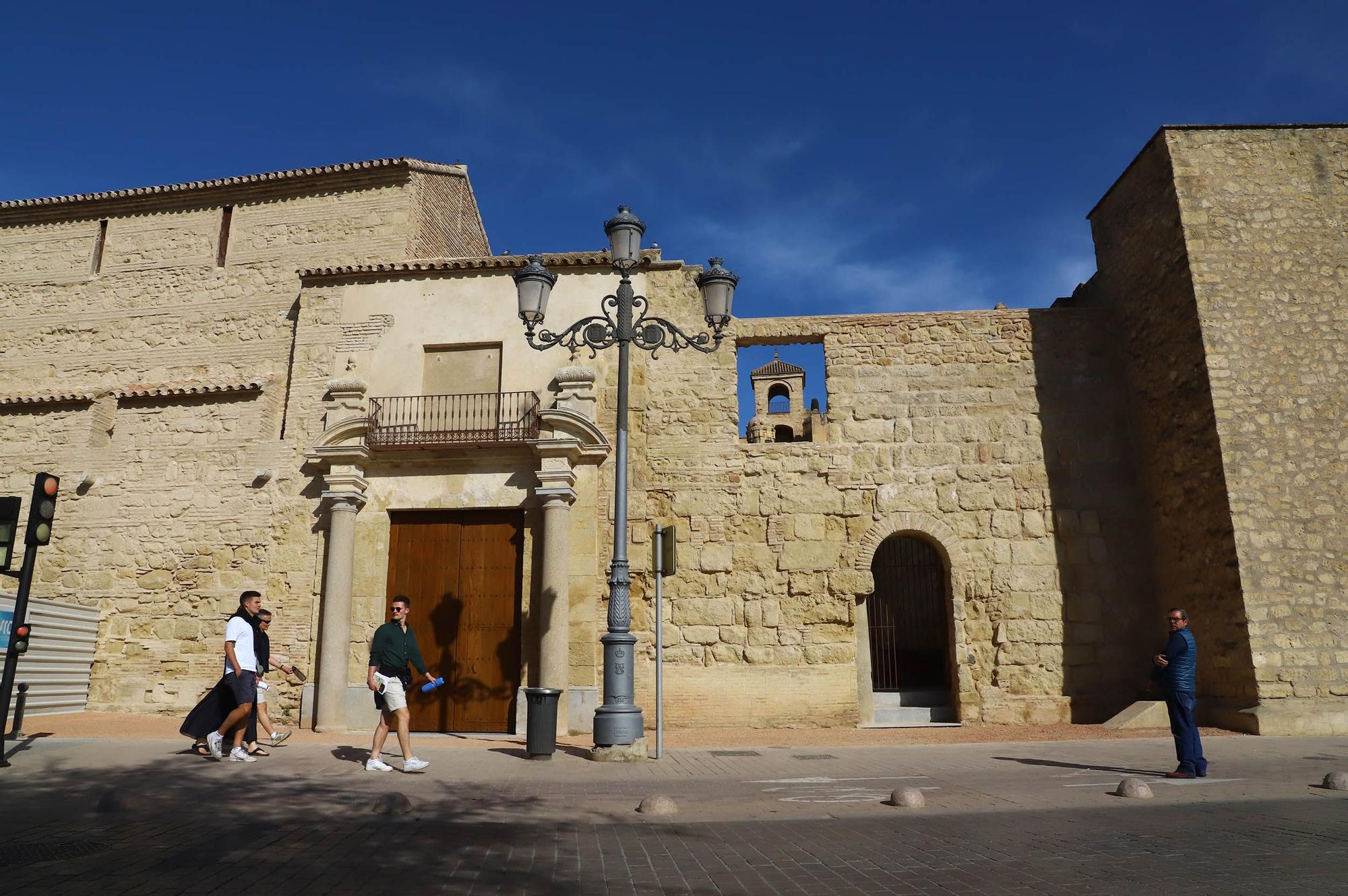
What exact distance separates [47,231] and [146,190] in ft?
7.88

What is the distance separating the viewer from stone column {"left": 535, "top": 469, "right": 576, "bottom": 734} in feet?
36.1

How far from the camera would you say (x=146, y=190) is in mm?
15578

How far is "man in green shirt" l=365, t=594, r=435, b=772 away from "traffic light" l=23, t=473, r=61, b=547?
3370 mm

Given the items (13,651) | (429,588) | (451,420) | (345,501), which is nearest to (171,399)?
(345,501)

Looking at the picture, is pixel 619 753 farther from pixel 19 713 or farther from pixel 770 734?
pixel 19 713

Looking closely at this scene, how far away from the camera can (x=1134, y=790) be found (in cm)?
569

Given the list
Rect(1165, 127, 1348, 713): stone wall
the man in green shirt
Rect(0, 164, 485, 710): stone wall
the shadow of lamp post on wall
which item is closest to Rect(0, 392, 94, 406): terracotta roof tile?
Rect(0, 164, 485, 710): stone wall

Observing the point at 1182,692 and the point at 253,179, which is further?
the point at 253,179

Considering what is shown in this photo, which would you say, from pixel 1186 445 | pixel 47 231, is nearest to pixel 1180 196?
pixel 1186 445

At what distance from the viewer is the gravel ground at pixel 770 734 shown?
983 centimetres

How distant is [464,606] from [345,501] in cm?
230

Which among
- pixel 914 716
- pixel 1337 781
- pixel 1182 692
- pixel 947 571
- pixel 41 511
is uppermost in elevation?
pixel 41 511

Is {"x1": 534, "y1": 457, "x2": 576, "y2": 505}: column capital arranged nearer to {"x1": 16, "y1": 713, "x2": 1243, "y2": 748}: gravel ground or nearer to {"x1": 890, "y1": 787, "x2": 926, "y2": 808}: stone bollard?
{"x1": 16, "y1": 713, "x2": 1243, "y2": 748}: gravel ground

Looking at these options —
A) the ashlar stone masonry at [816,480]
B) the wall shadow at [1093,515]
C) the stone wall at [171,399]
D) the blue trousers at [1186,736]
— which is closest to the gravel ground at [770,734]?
the ashlar stone masonry at [816,480]
